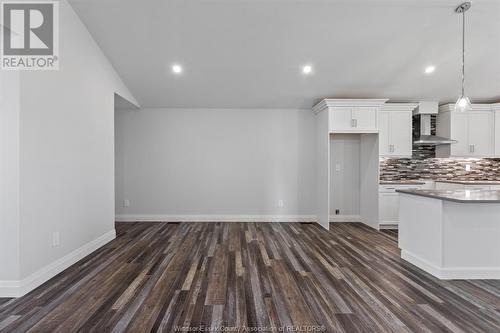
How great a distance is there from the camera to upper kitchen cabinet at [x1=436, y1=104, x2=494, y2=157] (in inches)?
205

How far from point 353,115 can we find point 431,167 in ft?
7.93

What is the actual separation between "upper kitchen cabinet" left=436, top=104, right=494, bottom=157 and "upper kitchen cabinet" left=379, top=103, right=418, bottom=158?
0.97 metres

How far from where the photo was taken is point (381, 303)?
2.29 m

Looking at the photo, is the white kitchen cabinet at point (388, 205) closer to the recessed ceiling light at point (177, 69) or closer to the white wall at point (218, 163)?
the white wall at point (218, 163)

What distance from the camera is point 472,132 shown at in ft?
17.2

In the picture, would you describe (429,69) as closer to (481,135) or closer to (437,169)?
(481,135)

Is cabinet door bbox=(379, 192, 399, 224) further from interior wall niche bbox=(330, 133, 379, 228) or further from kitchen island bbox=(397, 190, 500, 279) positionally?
kitchen island bbox=(397, 190, 500, 279)

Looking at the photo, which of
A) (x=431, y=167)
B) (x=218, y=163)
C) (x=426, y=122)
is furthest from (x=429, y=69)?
(x=218, y=163)

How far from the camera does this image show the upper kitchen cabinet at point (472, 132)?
205 inches

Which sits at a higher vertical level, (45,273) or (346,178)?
(346,178)

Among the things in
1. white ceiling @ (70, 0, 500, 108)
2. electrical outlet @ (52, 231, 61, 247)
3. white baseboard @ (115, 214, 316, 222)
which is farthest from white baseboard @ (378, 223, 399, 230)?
electrical outlet @ (52, 231, 61, 247)

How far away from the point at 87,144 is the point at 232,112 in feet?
9.44

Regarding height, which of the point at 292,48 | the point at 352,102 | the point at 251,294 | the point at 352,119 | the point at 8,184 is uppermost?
the point at 292,48

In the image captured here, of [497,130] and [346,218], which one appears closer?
[497,130]
